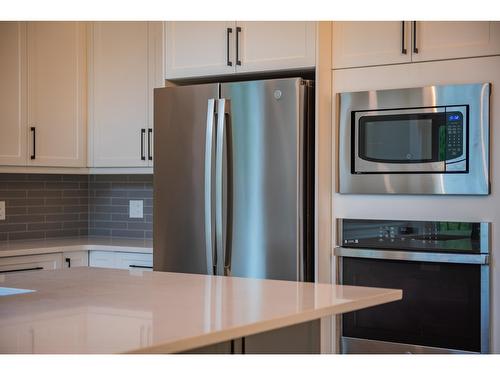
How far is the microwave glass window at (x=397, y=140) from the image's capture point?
10.7 ft

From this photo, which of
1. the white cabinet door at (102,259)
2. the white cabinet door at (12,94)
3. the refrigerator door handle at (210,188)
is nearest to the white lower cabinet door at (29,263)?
the white cabinet door at (102,259)

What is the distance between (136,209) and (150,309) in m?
3.05

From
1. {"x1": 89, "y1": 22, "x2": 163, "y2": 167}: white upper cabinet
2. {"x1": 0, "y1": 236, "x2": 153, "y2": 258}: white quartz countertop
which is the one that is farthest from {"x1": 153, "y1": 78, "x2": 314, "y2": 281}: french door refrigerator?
{"x1": 89, "y1": 22, "x2": 163, "y2": 167}: white upper cabinet

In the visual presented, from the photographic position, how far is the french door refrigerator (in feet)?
11.4

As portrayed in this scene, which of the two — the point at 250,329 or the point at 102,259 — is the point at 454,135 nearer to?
the point at 250,329

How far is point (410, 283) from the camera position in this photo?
10.9 ft

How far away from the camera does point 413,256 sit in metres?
3.28

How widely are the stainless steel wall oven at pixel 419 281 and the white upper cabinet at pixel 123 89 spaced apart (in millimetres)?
1487

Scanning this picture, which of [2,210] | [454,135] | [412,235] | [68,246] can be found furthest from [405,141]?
[2,210]

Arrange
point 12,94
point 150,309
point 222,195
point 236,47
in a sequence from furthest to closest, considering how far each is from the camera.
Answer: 1. point 12,94
2. point 236,47
3. point 222,195
4. point 150,309

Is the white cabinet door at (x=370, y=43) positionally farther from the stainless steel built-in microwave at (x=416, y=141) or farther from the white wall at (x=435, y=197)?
the stainless steel built-in microwave at (x=416, y=141)

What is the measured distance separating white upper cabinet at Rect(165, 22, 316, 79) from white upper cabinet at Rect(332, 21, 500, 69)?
0.15 metres
